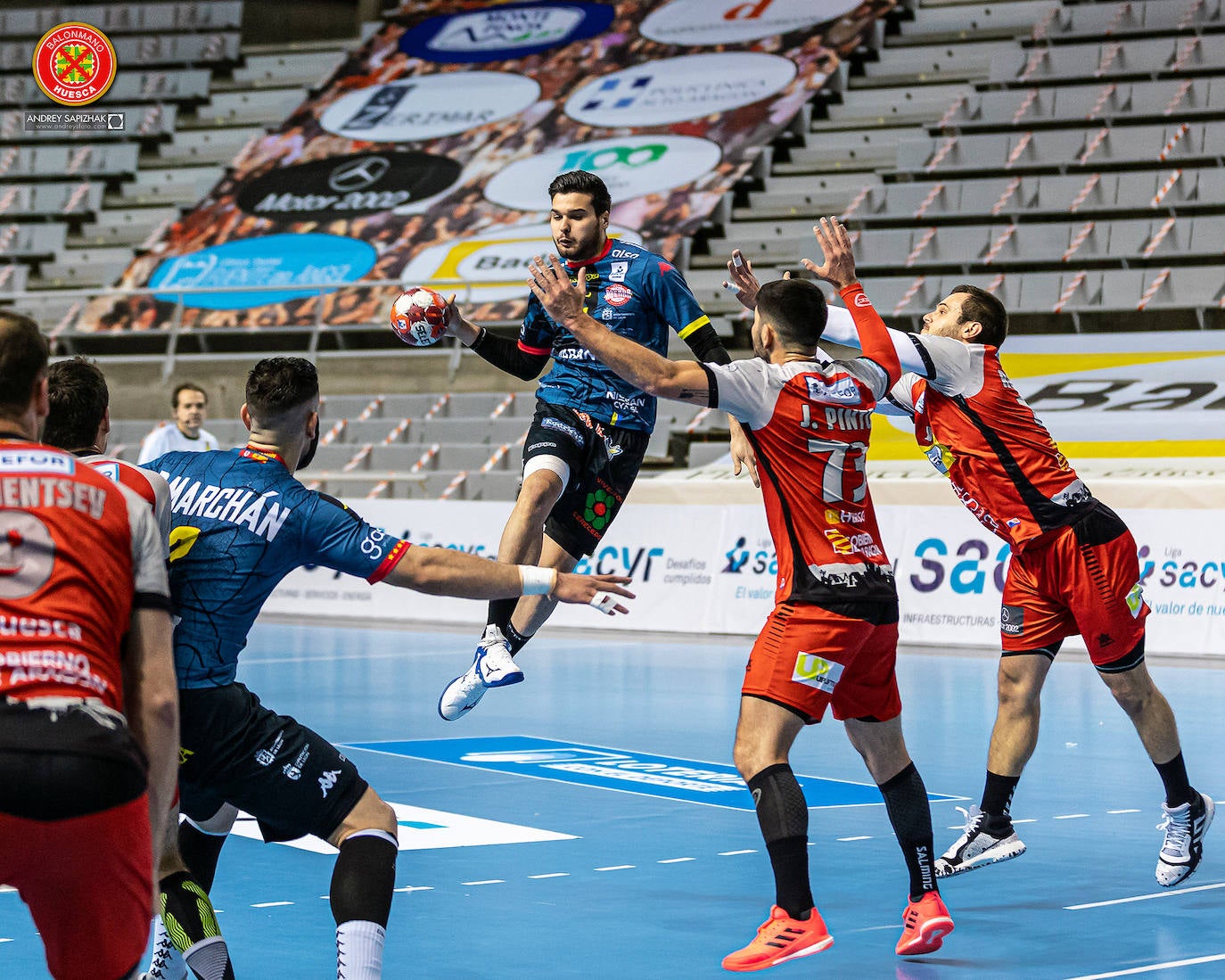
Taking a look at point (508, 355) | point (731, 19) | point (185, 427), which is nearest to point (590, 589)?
point (508, 355)

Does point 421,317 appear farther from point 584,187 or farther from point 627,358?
point 627,358

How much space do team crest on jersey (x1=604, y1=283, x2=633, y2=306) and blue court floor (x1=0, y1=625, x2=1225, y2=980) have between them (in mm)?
2281

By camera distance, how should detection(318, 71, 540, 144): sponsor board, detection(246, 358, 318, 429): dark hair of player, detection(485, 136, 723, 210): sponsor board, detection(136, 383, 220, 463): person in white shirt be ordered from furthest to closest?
detection(318, 71, 540, 144): sponsor board < detection(485, 136, 723, 210): sponsor board < detection(136, 383, 220, 463): person in white shirt < detection(246, 358, 318, 429): dark hair of player

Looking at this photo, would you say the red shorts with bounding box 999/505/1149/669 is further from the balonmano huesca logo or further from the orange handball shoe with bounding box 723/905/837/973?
the balonmano huesca logo

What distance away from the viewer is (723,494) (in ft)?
53.3

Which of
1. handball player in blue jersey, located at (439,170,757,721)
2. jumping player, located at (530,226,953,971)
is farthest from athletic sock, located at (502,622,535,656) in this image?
jumping player, located at (530,226,953,971)

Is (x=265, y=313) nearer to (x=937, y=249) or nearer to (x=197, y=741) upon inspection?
(x=937, y=249)

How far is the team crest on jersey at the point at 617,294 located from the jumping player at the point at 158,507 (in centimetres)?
304

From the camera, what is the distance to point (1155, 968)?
508 cm

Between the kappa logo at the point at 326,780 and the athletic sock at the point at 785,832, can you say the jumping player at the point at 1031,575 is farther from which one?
the kappa logo at the point at 326,780

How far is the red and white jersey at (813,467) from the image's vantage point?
17.1 ft

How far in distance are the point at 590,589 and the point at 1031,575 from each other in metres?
2.72

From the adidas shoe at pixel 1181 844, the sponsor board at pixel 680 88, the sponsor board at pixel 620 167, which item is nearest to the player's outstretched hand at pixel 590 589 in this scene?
the adidas shoe at pixel 1181 844

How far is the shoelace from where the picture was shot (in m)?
6.28
